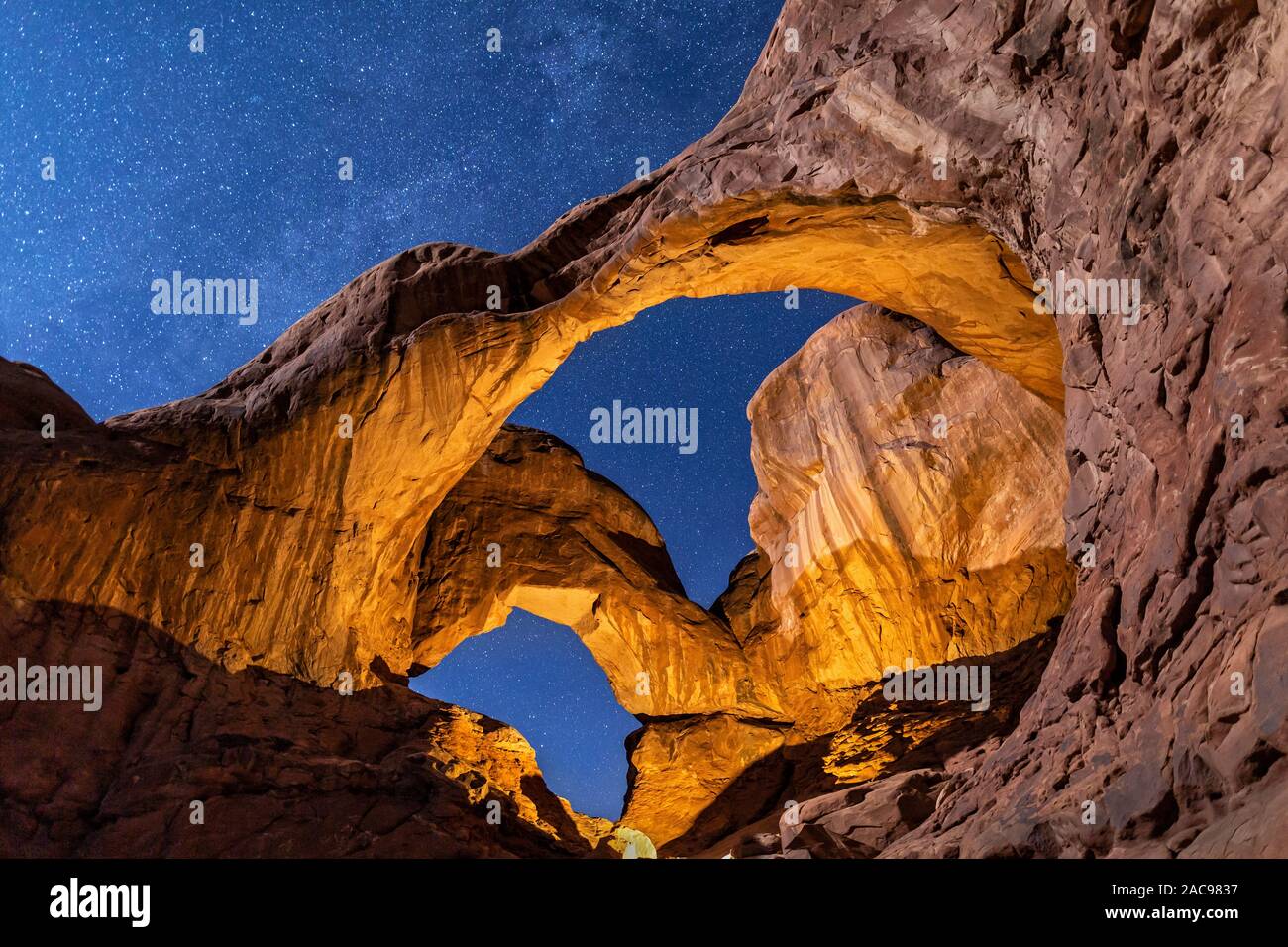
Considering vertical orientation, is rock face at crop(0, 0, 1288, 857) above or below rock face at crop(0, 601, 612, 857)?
above

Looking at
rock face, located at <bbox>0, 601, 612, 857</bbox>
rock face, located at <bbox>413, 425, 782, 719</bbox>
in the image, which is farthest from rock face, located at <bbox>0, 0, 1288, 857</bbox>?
rock face, located at <bbox>413, 425, 782, 719</bbox>

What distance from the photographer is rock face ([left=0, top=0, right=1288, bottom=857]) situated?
629 centimetres

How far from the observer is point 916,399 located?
62.5 ft

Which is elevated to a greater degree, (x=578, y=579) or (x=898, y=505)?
(x=898, y=505)

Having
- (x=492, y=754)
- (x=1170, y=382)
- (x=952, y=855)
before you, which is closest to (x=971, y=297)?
(x=1170, y=382)

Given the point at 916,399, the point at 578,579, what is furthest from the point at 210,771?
the point at 916,399

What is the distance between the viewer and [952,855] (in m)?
7.81

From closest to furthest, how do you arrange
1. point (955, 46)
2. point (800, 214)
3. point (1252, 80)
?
point (1252, 80), point (955, 46), point (800, 214)

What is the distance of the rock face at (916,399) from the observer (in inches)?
247

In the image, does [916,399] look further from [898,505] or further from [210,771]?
[210,771]

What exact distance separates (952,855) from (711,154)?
9751 millimetres

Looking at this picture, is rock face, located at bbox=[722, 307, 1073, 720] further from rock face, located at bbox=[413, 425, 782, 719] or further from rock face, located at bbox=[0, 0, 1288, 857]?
rock face, located at bbox=[413, 425, 782, 719]

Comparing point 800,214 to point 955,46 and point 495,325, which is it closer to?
point 955,46
